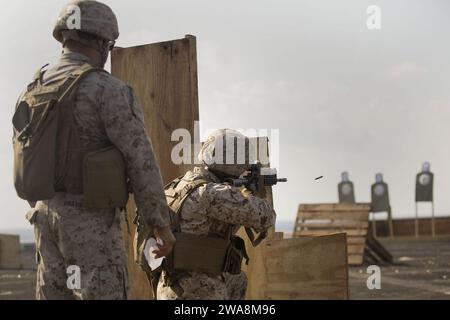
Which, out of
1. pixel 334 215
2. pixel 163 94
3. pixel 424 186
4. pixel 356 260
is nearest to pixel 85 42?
pixel 163 94

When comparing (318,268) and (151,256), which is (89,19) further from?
(318,268)

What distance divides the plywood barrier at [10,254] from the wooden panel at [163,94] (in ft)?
40.0

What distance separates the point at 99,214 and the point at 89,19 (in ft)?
3.22

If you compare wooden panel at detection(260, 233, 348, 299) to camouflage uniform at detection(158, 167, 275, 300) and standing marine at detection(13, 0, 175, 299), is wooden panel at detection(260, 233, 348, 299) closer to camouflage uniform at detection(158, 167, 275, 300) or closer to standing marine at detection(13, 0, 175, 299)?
camouflage uniform at detection(158, 167, 275, 300)

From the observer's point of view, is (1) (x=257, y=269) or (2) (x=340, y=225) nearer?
(1) (x=257, y=269)

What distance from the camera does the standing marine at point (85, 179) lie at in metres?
3.70

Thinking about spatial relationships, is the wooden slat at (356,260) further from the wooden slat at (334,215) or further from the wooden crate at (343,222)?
the wooden slat at (334,215)

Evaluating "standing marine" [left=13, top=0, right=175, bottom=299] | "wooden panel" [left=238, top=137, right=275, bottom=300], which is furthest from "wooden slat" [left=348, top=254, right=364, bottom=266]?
"standing marine" [left=13, top=0, right=175, bottom=299]

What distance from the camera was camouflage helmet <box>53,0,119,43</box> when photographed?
3922 millimetres

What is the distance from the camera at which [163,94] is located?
20.9ft

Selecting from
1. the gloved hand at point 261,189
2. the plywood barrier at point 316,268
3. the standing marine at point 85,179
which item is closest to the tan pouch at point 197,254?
the gloved hand at point 261,189

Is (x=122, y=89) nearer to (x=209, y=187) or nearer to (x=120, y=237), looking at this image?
(x=120, y=237)

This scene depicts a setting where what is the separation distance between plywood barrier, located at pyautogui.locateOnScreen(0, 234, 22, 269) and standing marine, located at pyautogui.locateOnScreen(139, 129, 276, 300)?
1387cm

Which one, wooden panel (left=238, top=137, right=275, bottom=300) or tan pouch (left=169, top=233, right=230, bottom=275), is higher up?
tan pouch (left=169, top=233, right=230, bottom=275)
